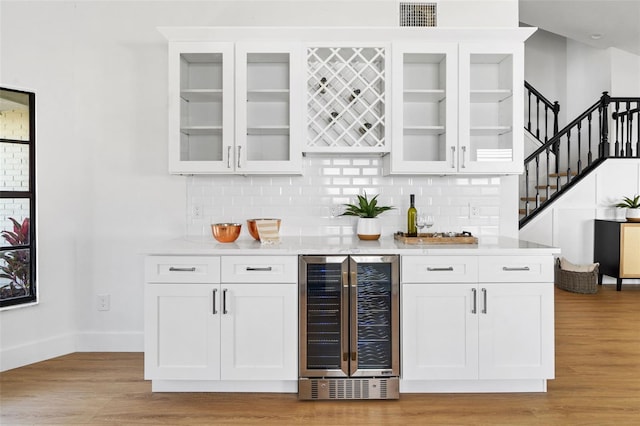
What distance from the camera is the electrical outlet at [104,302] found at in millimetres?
3512

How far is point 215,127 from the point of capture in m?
3.10

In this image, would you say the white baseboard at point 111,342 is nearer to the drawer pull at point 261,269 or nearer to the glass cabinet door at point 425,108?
the drawer pull at point 261,269

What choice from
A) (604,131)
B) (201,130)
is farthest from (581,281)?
(201,130)

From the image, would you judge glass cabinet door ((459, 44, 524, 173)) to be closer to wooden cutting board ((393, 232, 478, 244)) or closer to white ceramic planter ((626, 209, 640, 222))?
wooden cutting board ((393, 232, 478, 244))

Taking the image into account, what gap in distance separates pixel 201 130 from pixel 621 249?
5440 millimetres

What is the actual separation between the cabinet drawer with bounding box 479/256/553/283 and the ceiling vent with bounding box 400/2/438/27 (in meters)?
1.79

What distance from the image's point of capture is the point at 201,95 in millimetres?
3129

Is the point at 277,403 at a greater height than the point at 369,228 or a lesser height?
lesser

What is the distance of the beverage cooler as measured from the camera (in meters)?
2.68

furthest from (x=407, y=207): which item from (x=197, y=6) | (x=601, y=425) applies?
(x=197, y=6)

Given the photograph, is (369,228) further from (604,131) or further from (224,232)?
(604,131)

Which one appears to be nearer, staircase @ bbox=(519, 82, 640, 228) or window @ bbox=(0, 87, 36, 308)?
window @ bbox=(0, 87, 36, 308)

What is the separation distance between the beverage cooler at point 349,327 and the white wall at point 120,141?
1370 millimetres

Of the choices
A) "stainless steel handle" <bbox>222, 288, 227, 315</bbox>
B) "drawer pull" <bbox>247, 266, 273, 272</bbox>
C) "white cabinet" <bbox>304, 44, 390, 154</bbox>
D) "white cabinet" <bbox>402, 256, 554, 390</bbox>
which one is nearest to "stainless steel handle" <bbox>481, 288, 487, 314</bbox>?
"white cabinet" <bbox>402, 256, 554, 390</bbox>
